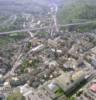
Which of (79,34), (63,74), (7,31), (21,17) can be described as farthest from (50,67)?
(21,17)

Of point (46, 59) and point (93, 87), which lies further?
point (46, 59)

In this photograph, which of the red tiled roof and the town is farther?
the town

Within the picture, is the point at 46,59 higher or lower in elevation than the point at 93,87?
higher

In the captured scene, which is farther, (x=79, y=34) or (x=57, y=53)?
(x=79, y=34)

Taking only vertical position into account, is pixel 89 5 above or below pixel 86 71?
above

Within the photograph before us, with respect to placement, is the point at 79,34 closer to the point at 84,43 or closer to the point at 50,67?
the point at 84,43

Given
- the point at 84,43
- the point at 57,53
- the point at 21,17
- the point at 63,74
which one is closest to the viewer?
the point at 63,74

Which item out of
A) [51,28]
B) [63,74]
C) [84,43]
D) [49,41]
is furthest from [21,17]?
[63,74]

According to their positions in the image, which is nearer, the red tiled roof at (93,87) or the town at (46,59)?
the red tiled roof at (93,87)

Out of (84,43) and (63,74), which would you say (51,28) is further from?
(63,74)

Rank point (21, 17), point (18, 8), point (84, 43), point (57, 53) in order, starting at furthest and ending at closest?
point (18, 8), point (21, 17), point (84, 43), point (57, 53)
